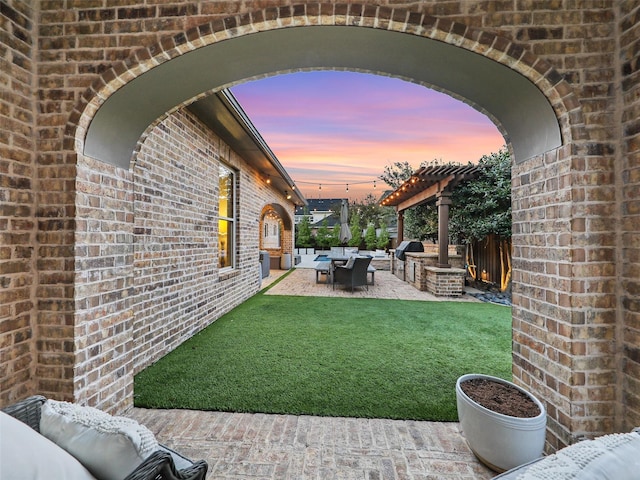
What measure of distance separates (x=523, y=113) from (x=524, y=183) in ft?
1.62

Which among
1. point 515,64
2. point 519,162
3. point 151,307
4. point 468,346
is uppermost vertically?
point 515,64

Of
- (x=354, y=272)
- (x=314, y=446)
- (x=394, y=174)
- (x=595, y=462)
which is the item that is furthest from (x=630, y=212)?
(x=394, y=174)

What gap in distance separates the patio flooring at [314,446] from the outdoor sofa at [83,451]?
103 cm

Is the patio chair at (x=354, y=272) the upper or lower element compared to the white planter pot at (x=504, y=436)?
upper

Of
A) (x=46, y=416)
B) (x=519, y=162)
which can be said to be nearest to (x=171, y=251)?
(x=46, y=416)

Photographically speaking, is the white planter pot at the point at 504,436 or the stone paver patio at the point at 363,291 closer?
the white planter pot at the point at 504,436

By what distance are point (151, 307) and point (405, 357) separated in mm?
2961

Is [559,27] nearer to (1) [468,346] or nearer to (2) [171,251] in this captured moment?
(1) [468,346]

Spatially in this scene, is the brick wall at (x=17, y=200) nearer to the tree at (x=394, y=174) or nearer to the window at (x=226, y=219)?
the window at (x=226, y=219)

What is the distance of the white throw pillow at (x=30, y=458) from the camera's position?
31.5 inches

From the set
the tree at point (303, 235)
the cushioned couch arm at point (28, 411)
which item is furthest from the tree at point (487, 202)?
the tree at point (303, 235)

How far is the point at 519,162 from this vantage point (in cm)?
231

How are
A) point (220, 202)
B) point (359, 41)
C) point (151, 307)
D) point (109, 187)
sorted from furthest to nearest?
point (220, 202) < point (151, 307) < point (109, 187) < point (359, 41)

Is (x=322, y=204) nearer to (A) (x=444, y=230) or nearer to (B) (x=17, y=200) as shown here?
(A) (x=444, y=230)
